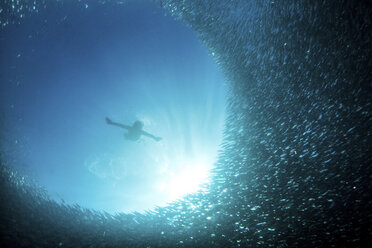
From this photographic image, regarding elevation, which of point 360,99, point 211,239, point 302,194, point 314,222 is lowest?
point 211,239

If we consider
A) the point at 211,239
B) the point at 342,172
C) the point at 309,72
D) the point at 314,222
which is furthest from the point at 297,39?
the point at 211,239

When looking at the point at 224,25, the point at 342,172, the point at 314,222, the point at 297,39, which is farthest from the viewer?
the point at 314,222

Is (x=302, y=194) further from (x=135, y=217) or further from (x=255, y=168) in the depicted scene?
(x=135, y=217)

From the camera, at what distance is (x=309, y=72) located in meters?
3.72

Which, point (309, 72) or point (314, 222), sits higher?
point (309, 72)

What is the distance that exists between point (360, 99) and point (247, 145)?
2531 millimetres

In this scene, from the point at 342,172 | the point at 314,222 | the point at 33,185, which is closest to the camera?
the point at 342,172

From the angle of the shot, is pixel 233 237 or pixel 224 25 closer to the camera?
pixel 224 25

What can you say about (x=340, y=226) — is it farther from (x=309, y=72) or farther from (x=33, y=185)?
(x=33, y=185)

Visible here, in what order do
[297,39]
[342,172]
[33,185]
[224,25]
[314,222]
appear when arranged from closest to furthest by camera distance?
1. [297,39]
2. [224,25]
3. [342,172]
4. [314,222]
5. [33,185]

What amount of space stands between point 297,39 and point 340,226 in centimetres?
535

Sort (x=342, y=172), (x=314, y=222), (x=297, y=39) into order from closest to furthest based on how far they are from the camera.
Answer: (x=297, y=39) → (x=342, y=172) → (x=314, y=222)

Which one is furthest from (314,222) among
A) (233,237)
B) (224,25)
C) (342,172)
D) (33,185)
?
(33,185)

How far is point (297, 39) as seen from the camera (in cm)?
355
